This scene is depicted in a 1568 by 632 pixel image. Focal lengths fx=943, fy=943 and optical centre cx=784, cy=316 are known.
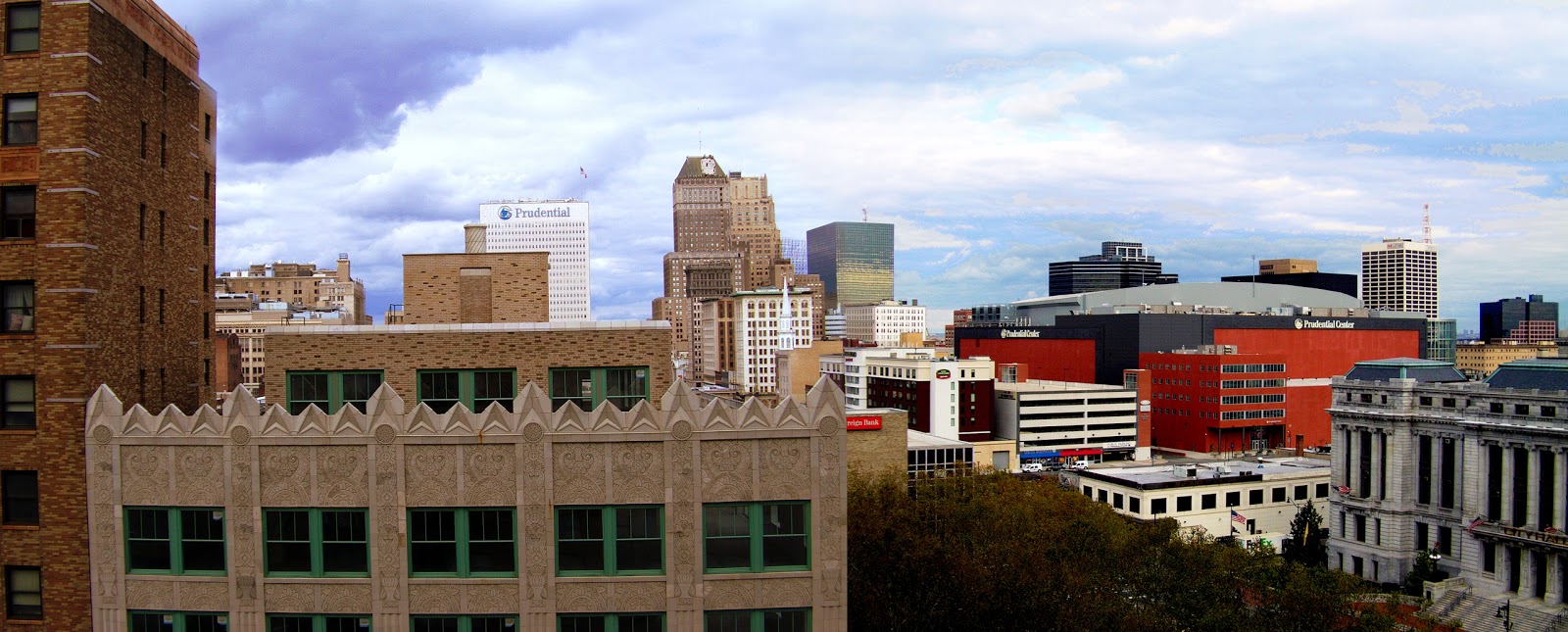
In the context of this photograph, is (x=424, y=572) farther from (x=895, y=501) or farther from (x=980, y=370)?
(x=980, y=370)

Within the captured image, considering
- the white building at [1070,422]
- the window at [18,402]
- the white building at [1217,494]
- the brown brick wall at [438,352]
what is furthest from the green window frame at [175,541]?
the white building at [1070,422]

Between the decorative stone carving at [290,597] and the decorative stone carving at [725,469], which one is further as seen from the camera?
A: the decorative stone carving at [290,597]

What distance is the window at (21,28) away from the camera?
27.3 metres

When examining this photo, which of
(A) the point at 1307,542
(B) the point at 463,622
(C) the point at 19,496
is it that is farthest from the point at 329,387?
(A) the point at 1307,542

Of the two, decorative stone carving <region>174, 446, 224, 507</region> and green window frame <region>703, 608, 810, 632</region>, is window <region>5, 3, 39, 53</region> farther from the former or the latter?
green window frame <region>703, 608, 810, 632</region>

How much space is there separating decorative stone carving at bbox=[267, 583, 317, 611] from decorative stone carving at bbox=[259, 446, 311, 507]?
2324 millimetres

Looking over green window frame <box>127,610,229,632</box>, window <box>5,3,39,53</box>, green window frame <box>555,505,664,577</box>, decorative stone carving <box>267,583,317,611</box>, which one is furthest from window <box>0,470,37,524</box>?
green window frame <box>555,505,664,577</box>

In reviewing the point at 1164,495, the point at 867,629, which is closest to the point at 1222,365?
the point at 1164,495

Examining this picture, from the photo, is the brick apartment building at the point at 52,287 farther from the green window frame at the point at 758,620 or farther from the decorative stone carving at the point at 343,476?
Result: the green window frame at the point at 758,620

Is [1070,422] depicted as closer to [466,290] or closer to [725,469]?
[466,290]

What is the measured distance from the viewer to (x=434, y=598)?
25938 millimetres

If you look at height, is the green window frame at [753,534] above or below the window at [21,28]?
below

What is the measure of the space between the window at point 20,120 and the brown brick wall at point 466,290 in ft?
44.5

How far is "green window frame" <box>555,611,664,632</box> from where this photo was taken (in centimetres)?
2606
